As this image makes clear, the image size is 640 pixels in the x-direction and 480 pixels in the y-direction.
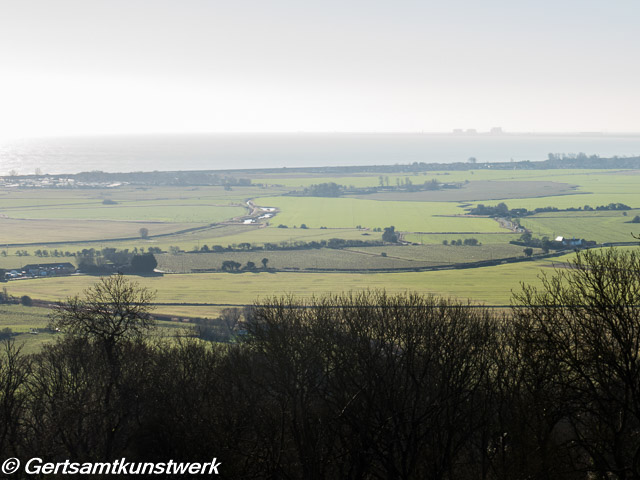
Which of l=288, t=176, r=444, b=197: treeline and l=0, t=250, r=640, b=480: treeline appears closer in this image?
l=0, t=250, r=640, b=480: treeline

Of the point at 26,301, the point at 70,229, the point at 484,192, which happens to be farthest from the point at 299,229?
the point at 484,192

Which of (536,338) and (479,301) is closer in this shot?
(536,338)

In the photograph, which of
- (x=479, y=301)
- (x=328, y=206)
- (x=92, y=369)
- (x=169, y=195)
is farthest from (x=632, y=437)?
(x=169, y=195)

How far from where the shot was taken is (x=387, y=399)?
16.4m

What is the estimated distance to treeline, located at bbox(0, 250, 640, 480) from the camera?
46.5 feet

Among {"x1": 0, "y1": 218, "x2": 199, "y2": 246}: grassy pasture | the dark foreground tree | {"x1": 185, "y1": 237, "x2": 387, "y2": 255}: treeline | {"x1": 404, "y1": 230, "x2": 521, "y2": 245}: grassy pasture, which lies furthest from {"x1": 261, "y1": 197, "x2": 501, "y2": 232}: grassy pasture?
the dark foreground tree

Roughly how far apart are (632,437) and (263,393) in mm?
8962

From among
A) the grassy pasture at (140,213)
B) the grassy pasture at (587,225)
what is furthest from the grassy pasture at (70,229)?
the grassy pasture at (587,225)

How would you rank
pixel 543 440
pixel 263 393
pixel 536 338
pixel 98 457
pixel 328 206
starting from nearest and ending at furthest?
pixel 543 440, pixel 536 338, pixel 98 457, pixel 263 393, pixel 328 206

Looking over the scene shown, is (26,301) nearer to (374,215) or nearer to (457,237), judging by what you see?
(457,237)

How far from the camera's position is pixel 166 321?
4591cm

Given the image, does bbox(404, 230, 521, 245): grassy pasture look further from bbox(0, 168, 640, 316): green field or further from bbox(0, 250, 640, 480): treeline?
bbox(0, 250, 640, 480): treeline

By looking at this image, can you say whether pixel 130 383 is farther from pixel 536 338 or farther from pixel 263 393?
pixel 536 338

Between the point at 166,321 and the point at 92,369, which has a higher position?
the point at 92,369
